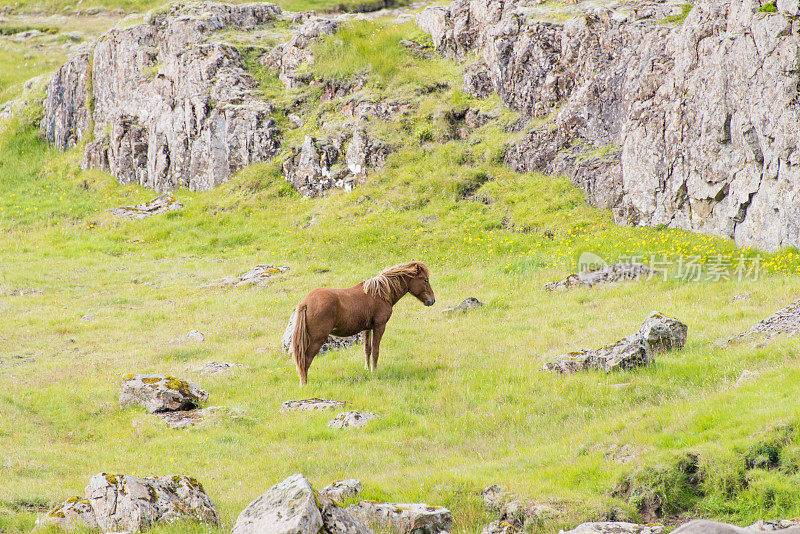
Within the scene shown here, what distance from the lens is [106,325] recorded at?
2369cm

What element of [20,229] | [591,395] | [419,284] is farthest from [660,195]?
[20,229]

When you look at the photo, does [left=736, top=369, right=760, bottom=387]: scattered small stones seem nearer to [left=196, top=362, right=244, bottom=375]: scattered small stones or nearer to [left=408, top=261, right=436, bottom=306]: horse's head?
[left=408, top=261, right=436, bottom=306]: horse's head

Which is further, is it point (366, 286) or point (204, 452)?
point (366, 286)

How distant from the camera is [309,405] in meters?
14.2

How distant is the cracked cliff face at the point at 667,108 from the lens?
2386 centimetres

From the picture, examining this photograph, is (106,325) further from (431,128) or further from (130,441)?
(431,128)

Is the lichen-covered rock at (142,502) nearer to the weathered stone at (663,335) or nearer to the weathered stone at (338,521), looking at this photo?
the weathered stone at (338,521)

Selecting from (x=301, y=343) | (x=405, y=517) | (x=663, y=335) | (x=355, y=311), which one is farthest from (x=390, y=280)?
(x=405, y=517)

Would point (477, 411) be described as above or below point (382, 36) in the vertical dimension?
below

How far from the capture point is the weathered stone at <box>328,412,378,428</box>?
1291cm

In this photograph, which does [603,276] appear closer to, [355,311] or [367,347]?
[367,347]

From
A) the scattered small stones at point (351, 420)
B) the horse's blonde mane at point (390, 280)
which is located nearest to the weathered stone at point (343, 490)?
the scattered small stones at point (351, 420)

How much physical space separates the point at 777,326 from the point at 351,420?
10318mm

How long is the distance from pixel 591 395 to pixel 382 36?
130ft
